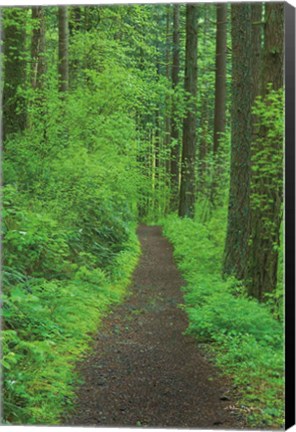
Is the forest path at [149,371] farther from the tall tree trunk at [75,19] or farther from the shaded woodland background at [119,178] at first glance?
the tall tree trunk at [75,19]

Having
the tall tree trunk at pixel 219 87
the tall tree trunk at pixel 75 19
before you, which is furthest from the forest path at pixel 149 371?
the tall tree trunk at pixel 75 19

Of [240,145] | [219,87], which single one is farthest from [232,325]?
[219,87]

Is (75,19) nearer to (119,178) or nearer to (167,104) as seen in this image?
(167,104)

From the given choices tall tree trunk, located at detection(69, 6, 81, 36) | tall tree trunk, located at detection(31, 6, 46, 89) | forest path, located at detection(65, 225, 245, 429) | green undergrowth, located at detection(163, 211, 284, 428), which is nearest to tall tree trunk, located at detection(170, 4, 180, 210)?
green undergrowth, located at detection(163, 211, 284, 428)

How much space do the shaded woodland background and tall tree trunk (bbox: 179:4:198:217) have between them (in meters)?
0.02

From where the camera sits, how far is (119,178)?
542 centimetres

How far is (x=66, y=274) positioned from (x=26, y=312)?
56 centimetres

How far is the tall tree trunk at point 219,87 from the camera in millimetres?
5918

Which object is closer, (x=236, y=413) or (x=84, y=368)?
(x=236, y=413)

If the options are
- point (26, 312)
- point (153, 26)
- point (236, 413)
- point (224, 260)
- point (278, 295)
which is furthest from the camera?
point (224, 260)

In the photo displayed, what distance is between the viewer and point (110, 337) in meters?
5.13

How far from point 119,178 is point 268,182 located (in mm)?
1304

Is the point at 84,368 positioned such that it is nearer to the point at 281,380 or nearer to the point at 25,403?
the point at 25,403

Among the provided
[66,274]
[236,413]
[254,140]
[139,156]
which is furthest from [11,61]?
[236,413]
